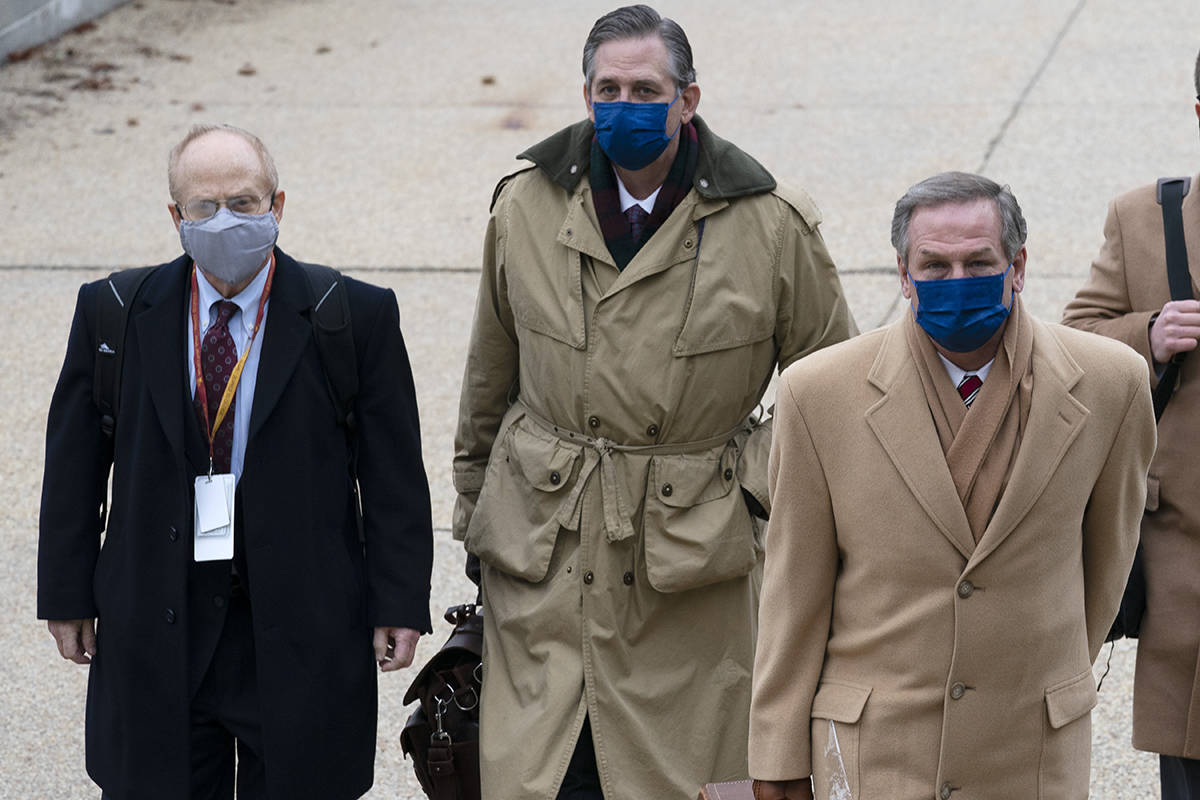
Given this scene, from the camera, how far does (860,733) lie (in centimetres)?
319

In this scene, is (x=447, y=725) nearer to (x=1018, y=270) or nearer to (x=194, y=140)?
(x=194, y=140)

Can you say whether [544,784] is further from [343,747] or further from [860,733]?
[860,733]

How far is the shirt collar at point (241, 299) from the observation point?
12.6 feet

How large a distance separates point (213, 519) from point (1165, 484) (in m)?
2.06

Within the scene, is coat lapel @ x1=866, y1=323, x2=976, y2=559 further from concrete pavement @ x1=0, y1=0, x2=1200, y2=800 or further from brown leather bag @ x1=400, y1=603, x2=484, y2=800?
concrete pavement @ x1=0, y1=0, x2=1200, y2=800

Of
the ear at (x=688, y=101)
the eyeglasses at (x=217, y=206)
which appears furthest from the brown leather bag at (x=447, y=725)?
the ear at (x=688, y=101)

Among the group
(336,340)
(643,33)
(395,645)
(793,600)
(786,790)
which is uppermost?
(643,33)

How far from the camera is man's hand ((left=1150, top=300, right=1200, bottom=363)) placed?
3781 millimetres

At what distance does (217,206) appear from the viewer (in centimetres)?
372

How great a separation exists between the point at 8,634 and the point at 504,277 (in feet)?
8.94

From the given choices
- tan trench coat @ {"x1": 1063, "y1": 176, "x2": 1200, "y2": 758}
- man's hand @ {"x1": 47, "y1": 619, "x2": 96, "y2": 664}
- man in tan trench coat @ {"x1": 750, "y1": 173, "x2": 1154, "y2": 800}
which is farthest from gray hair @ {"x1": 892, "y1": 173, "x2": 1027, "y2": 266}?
man's hand @ {"x1": 47, "y1": 619, "x2": 96, "y2": 664}

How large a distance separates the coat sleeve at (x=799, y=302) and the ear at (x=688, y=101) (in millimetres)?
299

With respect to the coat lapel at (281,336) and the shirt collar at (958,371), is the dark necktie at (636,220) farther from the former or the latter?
the shirt collar at (958,371)

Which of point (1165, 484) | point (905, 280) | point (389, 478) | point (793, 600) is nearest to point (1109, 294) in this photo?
point (1165, 484)
